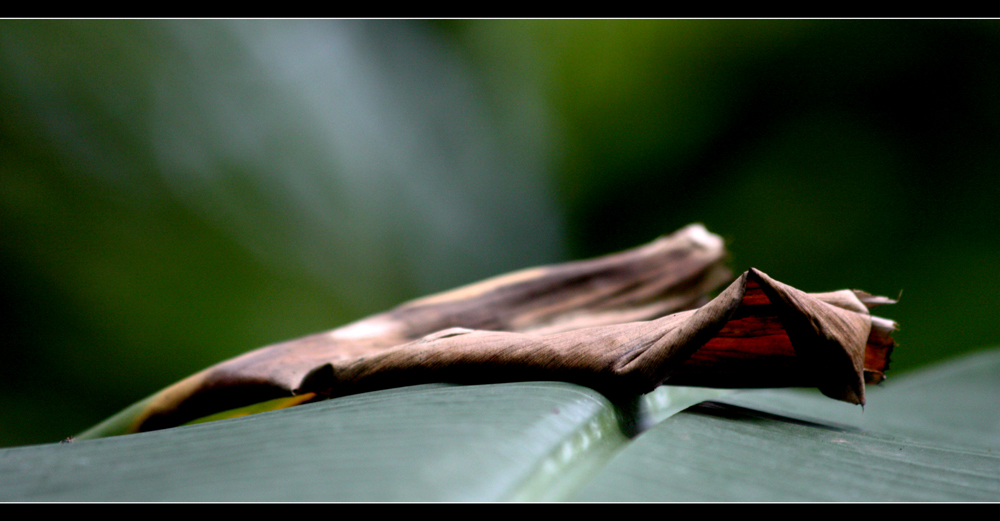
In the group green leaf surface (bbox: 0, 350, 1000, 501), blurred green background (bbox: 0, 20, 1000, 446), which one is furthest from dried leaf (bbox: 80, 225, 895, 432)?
blurred green background (bbox: 0, 20, 1000, 446)

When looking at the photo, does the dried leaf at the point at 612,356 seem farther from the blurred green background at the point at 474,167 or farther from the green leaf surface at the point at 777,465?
the blurred green background at the point at 474,167

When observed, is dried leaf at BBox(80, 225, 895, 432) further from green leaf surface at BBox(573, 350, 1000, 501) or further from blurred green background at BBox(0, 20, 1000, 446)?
blurred green background at BBox(0, 20, 1000, 446)

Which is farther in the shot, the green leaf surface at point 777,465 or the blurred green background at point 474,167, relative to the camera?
the blurred green background at point 474,167

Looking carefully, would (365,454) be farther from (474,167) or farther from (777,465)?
(474,167)

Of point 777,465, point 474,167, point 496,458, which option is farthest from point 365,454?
point 474,167

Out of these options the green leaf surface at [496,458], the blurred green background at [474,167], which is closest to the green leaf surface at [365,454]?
the green leaf surface at [496,458]

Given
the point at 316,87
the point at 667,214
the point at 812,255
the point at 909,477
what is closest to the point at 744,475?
the point at 909,477
